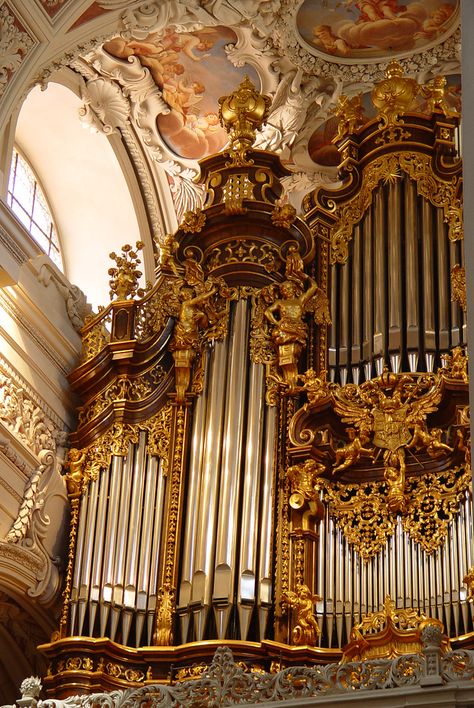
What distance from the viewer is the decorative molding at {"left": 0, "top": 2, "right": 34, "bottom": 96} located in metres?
11.5

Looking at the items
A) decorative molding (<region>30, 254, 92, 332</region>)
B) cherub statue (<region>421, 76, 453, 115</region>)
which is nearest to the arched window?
decorative molding (<region>30, 254, 92, 332</region>)

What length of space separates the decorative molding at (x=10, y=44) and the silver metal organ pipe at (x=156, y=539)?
10.7 feet

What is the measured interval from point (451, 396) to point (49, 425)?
3.32 metres

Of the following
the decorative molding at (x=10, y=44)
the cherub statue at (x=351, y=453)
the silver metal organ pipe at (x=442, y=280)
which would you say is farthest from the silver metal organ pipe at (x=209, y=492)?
the decorative molding at (x=10, y=44)

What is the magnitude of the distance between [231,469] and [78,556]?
4.61 ft

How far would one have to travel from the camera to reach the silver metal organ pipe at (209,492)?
36.3 feet

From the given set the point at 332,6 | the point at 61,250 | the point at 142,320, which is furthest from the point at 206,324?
the point at 332,6

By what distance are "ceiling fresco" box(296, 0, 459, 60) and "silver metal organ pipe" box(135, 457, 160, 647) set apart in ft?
14.9

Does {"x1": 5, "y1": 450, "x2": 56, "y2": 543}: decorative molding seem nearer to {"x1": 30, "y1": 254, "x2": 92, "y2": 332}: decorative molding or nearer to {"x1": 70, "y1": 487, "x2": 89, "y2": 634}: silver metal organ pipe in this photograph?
{"x1": 70, "y1": 487, "x2": 89, "y2": 634}: silver metal organ pipe

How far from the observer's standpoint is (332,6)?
1361 centimetres

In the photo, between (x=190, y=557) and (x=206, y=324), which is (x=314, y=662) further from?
(x=206, y=324)

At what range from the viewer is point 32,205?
1390 cm

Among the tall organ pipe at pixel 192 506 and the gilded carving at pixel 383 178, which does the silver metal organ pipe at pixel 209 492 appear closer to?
the tall organ pipe at pixel 192 506

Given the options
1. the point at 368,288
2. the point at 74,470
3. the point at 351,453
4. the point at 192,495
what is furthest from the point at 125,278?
the point at 351,453
